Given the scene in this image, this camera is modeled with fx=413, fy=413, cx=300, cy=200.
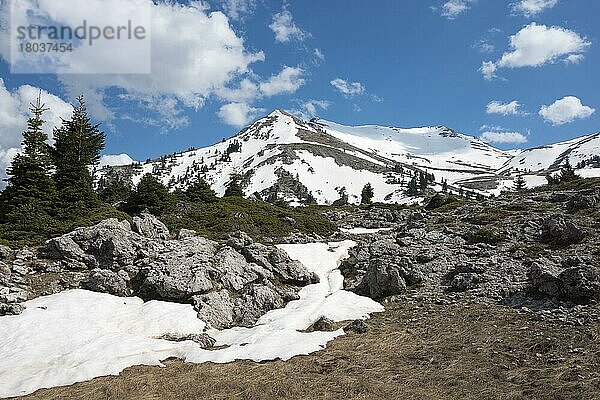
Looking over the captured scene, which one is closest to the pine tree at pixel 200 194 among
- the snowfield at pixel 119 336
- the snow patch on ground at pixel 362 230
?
the snow patch on ground at pixel 362 230

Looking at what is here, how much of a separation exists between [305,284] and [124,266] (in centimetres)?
1128

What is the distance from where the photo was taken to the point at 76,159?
37.7 metres

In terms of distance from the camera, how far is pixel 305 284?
27109 millimetres

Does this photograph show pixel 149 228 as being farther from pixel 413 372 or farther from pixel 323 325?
pixel 413 372

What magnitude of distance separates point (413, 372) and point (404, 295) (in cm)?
963

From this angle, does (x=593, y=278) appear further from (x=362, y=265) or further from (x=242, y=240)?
(x=242, y=240)

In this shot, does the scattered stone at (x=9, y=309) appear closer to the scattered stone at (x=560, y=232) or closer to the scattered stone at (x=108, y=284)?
the scattered stone at (x=108, y=284)

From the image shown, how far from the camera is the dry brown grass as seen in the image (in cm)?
1238

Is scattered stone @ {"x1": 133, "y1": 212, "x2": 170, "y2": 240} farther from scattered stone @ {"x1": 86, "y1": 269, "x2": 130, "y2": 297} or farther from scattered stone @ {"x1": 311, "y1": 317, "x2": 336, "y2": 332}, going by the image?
scattered stone @ {"x1": 311, "y1": 317, "x2": 336, "y2": 332}

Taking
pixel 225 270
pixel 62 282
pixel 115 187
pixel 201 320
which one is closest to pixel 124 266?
pixel 62 282

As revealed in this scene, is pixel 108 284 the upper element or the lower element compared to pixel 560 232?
lower

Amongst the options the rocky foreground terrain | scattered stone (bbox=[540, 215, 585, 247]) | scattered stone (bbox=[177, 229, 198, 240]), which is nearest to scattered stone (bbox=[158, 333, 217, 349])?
the rocky foreground terrain

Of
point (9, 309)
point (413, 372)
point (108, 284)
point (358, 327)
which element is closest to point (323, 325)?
point (358, 327)

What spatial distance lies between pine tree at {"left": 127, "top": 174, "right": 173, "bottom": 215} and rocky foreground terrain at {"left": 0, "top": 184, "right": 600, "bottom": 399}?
26.4 feet
